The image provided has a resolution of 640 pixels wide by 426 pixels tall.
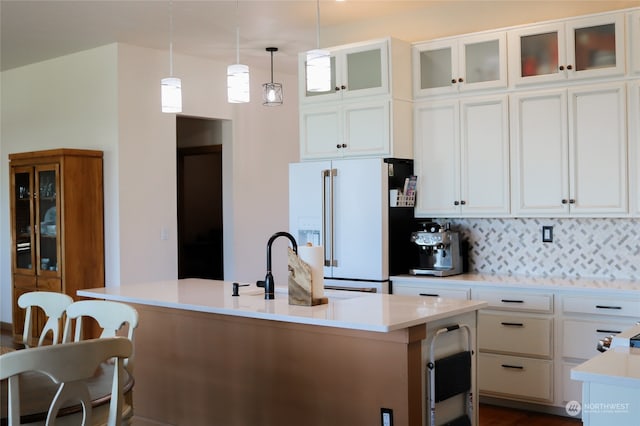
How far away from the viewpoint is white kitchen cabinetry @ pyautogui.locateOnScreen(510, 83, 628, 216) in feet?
14.2

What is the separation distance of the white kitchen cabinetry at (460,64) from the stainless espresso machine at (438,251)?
1.03m

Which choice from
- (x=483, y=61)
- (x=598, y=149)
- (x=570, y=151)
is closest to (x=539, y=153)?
(x=570, y=151)

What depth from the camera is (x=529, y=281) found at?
15.0 feet

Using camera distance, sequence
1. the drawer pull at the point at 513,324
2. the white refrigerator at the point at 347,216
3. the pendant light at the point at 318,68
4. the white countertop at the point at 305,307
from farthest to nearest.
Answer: the white refrigerator at the point at 347,216 < the drawer pull at the point at 513,324 < the pendant light at the point at 318,68 < the white countertop at the point at 305,307

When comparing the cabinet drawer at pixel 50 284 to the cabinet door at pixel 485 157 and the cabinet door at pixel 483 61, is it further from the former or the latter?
the cabinet door at pixel 483 61

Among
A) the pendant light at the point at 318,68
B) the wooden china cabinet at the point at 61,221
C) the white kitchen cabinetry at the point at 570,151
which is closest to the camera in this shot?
the pendant light at the point at 318,68

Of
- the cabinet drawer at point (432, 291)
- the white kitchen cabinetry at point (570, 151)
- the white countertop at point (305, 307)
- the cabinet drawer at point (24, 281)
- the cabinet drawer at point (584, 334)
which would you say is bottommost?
the cabinet drawer at point (584, 334)

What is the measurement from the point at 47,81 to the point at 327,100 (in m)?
3.13

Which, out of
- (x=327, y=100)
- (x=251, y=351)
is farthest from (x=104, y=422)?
(x=327, y=100)

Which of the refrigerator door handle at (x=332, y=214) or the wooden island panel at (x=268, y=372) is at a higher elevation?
the refrigerator door handle at (x=332, y=214)

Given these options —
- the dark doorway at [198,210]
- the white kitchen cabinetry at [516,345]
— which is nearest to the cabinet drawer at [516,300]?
the white kitchen cabinetry at [516,345]

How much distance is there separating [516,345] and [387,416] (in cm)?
181

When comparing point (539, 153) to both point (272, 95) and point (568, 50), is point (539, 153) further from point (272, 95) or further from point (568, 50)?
point (272, 95)

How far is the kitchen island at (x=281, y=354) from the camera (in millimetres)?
2980
